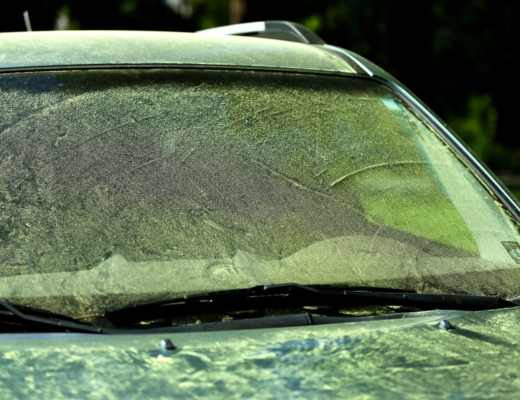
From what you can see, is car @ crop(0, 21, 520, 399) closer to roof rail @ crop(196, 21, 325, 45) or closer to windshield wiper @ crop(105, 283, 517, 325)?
windshield wiper @ crop(105, 283, 517, 325)

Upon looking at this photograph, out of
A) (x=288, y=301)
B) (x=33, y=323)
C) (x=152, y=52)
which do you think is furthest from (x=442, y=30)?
(x=33, y=323)

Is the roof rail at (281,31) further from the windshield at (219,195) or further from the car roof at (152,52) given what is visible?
the windshield at (219,195)

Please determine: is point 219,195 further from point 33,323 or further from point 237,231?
point 33,323

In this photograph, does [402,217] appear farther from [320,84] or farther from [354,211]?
[320,84]

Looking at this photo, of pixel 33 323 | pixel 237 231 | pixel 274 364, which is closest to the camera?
pixel 274 364

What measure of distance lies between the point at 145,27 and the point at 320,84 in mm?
27969

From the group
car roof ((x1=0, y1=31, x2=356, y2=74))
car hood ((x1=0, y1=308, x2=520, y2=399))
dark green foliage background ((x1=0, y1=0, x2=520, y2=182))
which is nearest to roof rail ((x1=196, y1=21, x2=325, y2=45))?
car roof ((x1=0, y1=31, x2=356, y2=74))

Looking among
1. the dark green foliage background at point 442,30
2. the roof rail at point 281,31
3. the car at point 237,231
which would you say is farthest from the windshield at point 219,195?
the dark green foliage background at point 442,30

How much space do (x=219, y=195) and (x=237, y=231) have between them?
0.41ft

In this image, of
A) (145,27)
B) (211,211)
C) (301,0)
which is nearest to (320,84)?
(211,211)

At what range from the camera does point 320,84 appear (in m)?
2.56

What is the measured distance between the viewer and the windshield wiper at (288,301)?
176cm

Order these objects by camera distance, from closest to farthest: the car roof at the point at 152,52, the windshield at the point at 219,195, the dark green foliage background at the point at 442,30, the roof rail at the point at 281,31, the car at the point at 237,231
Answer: the car at the point at 237,231 < the windshield at the point at 219,195 < the car roof at the point at 152,52 < the roof rail at the point at 281,31 < the dark green foliage background at the point at 442,30

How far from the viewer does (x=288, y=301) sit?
1849 mm
